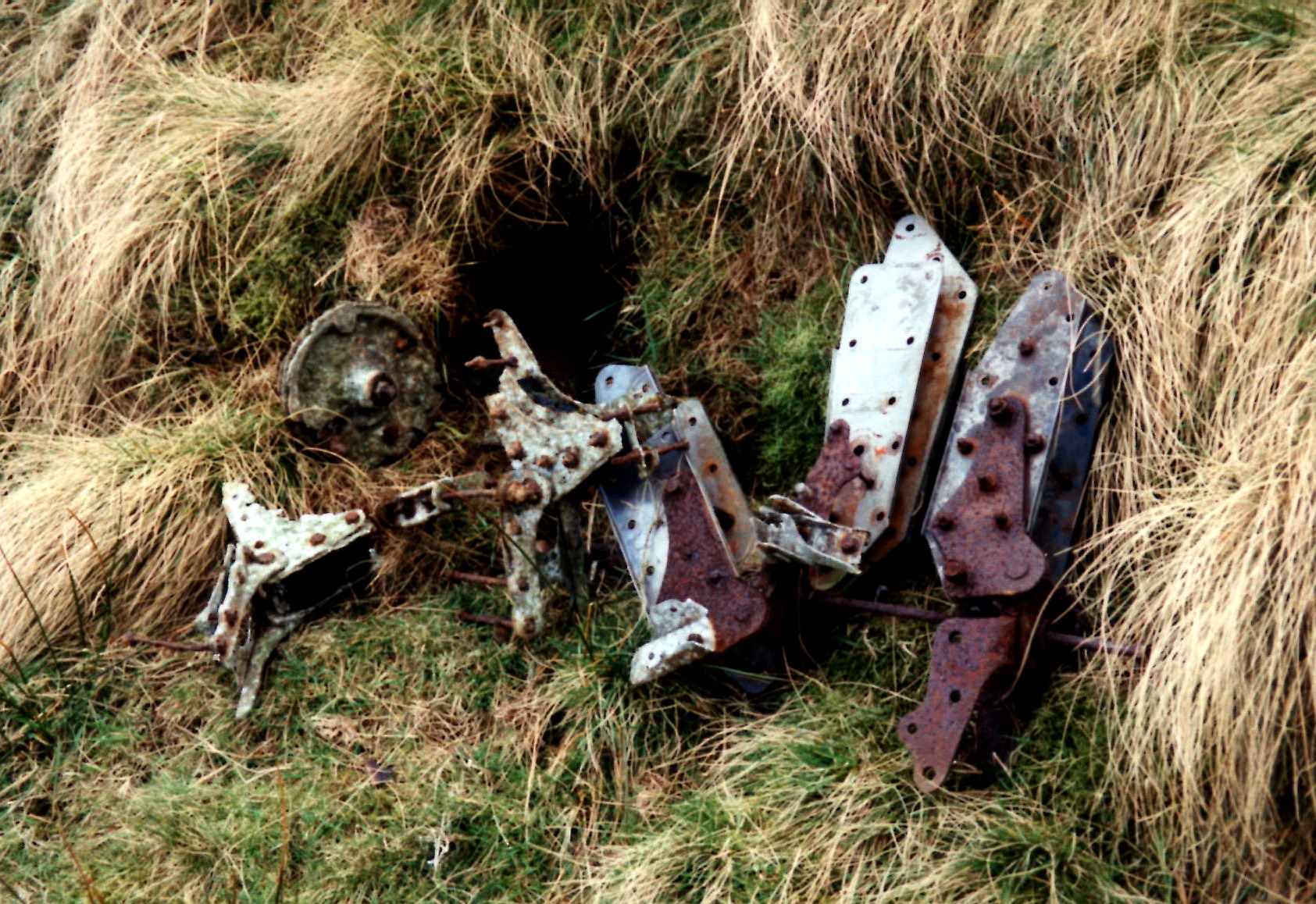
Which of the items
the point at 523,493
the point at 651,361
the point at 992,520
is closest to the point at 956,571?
the point at 992,520

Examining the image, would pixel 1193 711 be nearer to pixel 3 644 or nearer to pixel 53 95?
pixel 3 644

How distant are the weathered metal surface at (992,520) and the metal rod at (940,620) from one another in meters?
0.11

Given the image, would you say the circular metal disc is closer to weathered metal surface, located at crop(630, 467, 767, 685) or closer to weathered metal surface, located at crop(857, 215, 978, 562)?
weathered metal surface, located at crop(630, 467, 767, 685)

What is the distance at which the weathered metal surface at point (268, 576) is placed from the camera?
3268 millimetres

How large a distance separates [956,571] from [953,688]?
212mm

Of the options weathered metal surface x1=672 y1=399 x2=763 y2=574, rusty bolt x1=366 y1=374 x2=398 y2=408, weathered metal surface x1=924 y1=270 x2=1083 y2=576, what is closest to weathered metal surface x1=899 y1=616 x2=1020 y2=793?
weathered metal surface x1=924 y1=270 x2=1083 y2=576

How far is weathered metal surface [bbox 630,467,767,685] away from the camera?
2.92 metres

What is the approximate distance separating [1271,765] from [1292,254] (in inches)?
36.8

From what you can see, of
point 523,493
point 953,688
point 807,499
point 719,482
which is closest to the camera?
point 953,688

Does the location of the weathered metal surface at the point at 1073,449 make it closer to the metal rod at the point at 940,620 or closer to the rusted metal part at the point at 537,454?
the metal rod at the point at 940,620

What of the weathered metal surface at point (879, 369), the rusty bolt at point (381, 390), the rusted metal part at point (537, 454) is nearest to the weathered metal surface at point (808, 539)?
the weathered metal surface at point (879, 369)

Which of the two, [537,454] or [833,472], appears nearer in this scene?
[833,472]

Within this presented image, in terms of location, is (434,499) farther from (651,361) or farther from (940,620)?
(940,620)

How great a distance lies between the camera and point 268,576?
3275mm
